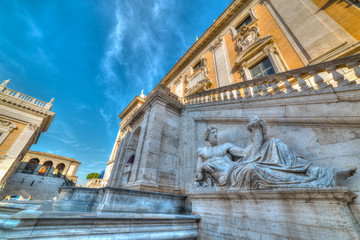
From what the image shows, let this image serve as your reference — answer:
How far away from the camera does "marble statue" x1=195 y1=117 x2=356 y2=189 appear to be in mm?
1949

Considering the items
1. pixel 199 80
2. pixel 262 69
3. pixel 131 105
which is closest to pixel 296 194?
pixel 262 69

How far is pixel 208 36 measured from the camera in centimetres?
1458

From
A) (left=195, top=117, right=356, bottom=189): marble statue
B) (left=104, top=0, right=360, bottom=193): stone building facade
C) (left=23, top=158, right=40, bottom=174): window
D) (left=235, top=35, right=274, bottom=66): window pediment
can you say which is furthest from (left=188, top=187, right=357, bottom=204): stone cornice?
(left=23, top=158, right=40, bottom=174): window

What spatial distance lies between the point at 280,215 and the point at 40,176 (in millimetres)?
30907

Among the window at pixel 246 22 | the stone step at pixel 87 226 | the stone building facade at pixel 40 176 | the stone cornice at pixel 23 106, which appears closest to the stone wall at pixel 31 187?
the stone building facade at pixel 40 176

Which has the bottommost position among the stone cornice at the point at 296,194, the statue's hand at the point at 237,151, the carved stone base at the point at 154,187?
the stone cornice at the point at 296,194

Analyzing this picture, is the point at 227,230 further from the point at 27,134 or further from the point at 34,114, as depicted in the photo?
the point at 34,114

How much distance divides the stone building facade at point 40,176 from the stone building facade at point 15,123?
2.16 meters

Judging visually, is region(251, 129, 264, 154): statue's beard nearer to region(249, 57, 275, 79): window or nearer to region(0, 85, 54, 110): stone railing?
region(249, 57, 275, 79): window

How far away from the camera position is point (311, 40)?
276 inches

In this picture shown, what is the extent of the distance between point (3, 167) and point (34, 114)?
7.45 meters

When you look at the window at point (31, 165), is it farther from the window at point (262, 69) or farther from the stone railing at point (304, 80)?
the window at point (262, 69)

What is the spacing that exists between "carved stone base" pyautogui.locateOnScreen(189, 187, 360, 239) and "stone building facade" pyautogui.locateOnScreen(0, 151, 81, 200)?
24.3 feet

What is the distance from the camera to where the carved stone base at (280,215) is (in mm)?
1621
